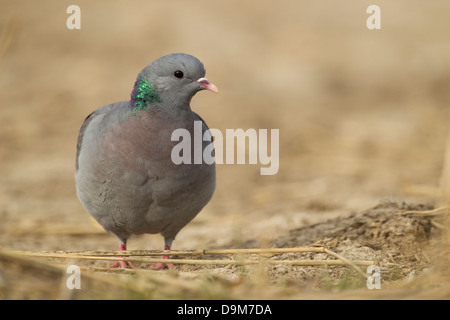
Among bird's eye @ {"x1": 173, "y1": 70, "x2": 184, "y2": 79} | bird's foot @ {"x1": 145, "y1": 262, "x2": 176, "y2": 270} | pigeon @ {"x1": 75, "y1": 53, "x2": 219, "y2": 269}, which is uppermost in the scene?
bird's eye @ {"x1": 173, "y1": 70, "x2": 184, "y2": 79}

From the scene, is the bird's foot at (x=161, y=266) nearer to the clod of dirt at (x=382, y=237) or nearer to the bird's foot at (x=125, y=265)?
the bird's foot at (x=125, y=265)

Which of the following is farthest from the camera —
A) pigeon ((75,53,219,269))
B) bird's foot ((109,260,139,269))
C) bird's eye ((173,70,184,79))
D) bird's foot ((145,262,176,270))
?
bird's foot ((109,260,139,269))

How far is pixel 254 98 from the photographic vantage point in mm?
10859

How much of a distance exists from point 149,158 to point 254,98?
270 inches

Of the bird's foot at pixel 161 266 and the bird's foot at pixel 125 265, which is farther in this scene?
the bird's foot at pixel 125 265

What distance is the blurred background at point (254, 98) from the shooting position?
6.52m

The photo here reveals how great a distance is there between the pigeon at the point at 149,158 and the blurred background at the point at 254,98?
826 millimetres

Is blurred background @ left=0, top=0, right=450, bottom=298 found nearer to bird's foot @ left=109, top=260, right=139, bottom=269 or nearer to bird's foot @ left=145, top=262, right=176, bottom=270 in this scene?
bird's foot @ left=145, top=262, right=176, bottom=270

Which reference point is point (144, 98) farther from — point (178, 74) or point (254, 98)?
point (254, 98)

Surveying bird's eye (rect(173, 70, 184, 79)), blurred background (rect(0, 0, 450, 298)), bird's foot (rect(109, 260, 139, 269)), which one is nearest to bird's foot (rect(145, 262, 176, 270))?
bird's foot (rect(109, 260, 139, 269))

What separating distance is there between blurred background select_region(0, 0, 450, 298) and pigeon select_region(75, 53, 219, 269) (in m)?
0.83


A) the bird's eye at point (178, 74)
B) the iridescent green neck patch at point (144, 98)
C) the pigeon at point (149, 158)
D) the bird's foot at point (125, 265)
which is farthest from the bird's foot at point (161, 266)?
the bird's eye at point (178, 74)

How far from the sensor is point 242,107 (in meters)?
10.4

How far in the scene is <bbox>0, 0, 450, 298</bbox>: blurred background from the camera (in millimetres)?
6516
